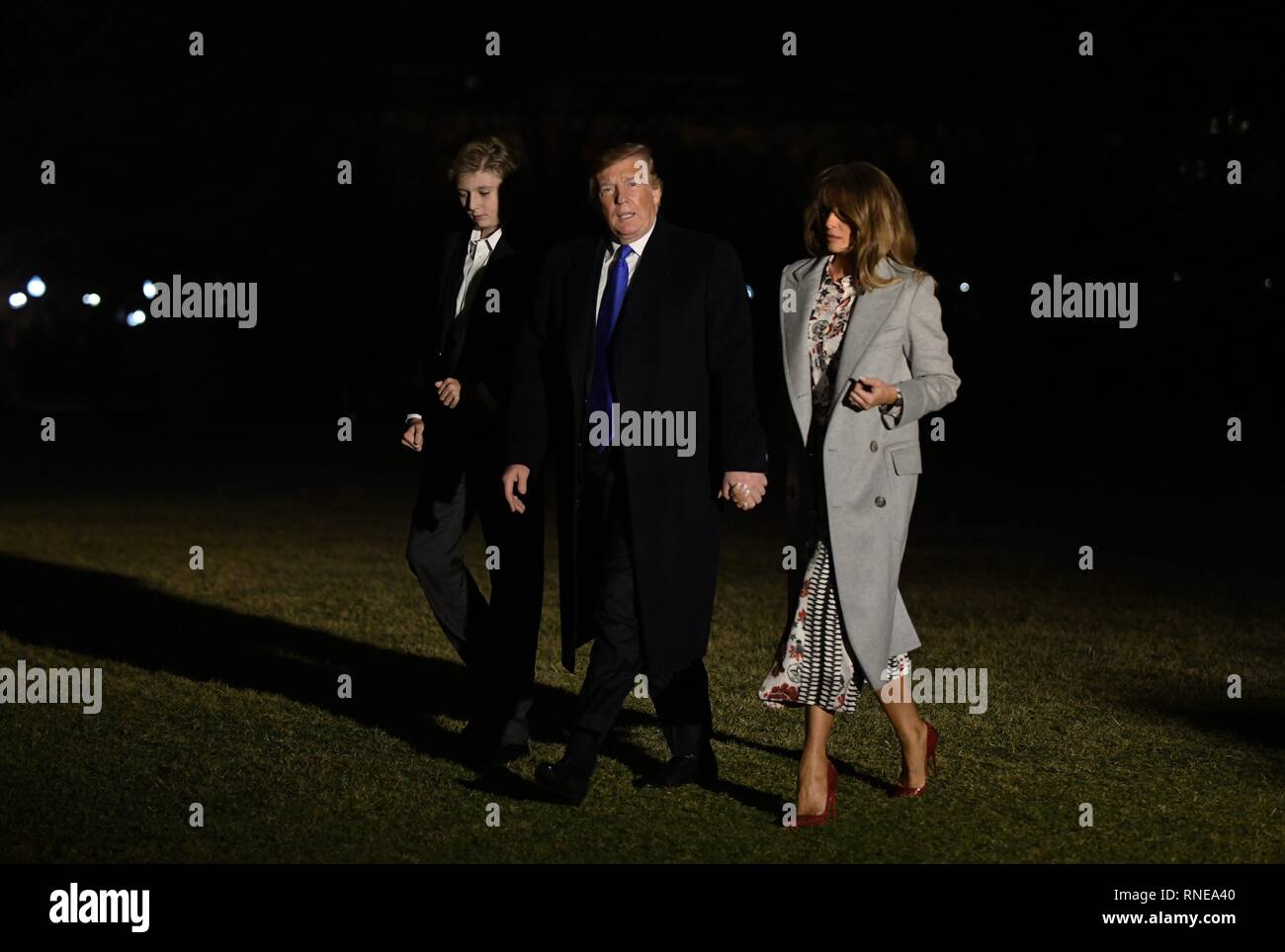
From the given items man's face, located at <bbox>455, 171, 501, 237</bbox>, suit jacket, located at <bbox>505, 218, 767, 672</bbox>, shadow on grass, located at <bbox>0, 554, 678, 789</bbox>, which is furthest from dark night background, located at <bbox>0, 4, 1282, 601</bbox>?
suit jacket, located at <bbox>505, 218, 767, 672</bbox>

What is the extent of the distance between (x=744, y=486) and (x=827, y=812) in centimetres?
114

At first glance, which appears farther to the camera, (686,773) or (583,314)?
(686,773)

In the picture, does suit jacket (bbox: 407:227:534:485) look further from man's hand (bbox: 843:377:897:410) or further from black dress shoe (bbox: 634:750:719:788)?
man's hand (bbox: 843:377:897:410)

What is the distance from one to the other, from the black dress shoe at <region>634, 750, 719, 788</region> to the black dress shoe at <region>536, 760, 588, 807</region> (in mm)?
505

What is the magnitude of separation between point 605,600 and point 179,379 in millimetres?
32749

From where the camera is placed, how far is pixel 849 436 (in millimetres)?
6254

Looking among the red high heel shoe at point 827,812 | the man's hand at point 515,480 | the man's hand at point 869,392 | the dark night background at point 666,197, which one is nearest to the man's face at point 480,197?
the man's hand at point 515,480

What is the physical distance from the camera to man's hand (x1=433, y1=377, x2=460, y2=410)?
7.14m

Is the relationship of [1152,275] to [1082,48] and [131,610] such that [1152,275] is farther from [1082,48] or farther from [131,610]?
[131,610]

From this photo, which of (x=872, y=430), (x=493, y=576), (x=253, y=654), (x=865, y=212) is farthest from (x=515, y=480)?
(x=253, y=654)

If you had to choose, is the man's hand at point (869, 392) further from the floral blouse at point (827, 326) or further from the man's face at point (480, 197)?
the man's face at point (480, 197)

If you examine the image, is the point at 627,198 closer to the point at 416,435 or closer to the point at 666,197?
the point at 416,435

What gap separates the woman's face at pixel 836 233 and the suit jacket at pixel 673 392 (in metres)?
0.37

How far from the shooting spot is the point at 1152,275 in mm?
33969
